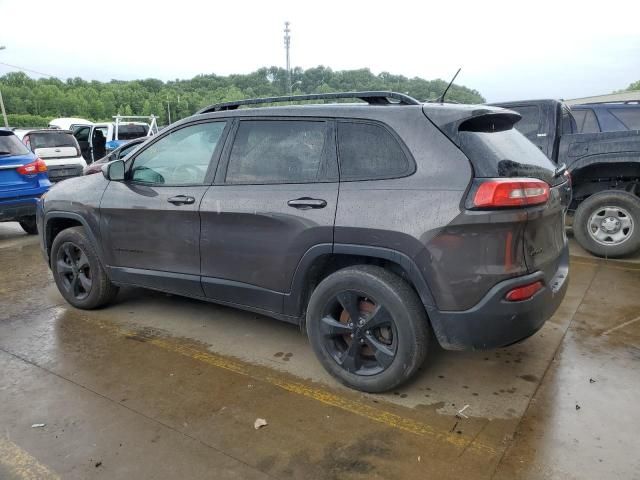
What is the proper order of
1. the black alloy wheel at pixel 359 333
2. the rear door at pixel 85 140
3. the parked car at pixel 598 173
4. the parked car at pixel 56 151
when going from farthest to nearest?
the rear door at pixel 85 140 < the parked car at pixel 56 151 < the parked car at pixel 598 173 < the black alloy wheel at pixel 359 333

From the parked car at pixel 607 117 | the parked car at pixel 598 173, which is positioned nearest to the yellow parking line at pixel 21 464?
the parked car at pixel 598 173

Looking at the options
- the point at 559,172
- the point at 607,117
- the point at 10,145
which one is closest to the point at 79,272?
the point at 559,172

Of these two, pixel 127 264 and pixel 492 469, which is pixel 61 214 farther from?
pixel 492 469

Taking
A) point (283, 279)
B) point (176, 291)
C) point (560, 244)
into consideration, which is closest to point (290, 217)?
point (283, 279)

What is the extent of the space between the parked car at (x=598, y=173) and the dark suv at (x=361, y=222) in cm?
294

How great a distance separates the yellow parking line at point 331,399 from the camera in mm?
2509

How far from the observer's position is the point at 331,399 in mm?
2906

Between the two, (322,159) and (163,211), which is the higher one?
(322,159)

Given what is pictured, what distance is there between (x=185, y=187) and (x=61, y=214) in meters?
1.50

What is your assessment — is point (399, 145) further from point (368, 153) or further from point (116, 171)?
point (116, 171)

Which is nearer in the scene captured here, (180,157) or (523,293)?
(523,293)

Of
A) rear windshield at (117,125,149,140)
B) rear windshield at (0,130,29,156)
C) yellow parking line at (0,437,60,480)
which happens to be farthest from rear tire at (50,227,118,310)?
rear windshield at (117,125,149,140)

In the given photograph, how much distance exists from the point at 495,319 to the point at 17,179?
7.05 metres

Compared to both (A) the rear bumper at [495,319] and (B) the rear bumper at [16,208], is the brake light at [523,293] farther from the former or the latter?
(B) the rear bumper at [16,208]
